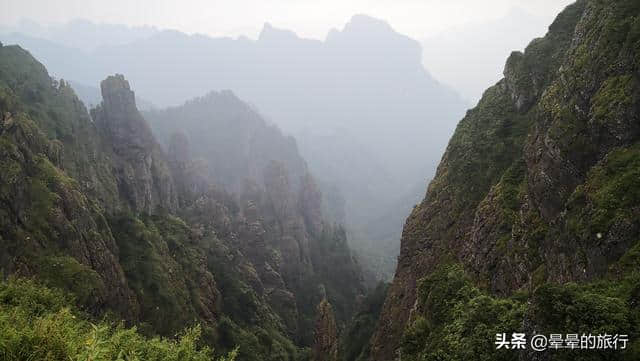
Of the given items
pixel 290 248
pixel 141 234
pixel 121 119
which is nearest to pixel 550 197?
pixel 141 234

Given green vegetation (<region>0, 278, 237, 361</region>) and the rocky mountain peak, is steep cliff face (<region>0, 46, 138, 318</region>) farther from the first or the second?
the rocky mountain peak

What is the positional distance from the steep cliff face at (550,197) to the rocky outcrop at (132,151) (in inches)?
2570

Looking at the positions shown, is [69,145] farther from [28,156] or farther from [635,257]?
[635,257]

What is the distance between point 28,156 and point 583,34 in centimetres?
5049

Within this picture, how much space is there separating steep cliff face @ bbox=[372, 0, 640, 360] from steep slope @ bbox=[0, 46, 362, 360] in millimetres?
28037

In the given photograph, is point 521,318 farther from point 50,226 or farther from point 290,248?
point 290,248

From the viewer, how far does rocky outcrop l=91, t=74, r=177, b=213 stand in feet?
300

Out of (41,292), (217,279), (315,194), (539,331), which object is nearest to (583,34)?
(539,331)

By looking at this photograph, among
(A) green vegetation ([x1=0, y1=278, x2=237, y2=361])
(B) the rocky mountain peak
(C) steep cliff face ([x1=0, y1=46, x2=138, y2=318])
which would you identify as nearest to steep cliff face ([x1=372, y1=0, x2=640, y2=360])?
(A) green vegetation ([x1=0, y1=278, x2=237, y2=361])

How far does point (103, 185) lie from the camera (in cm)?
7800

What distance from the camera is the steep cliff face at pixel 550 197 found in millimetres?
18000

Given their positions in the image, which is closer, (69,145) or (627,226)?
(627,226)

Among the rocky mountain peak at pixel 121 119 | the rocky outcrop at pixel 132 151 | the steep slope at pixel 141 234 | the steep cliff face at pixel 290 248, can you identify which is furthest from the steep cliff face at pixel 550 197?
the rocky mountain peak at pixel 121 119

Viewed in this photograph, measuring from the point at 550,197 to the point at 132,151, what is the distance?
9072cm
